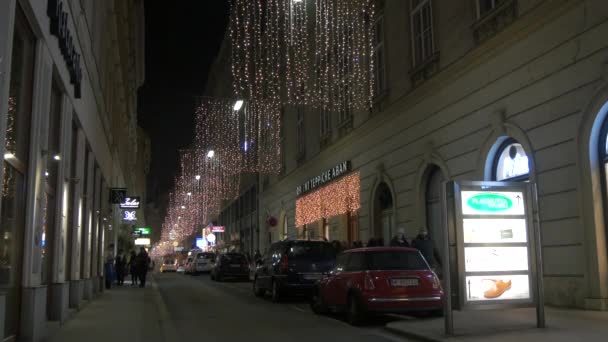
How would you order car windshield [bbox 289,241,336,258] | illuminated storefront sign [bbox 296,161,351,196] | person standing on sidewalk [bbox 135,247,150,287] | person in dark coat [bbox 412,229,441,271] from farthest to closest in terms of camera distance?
illuminated storefront sign [bbox 296,161,351,196], person standing on sidewalk [bbox 135,247,150,287], car windshield [bbox 289,241,336,258], person in dark coat [bbox 412,229,441,271]

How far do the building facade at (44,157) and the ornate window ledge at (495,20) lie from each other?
10.0 metres

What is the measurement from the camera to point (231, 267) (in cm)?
3102

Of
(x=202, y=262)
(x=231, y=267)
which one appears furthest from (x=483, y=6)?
(x=202, y=262)

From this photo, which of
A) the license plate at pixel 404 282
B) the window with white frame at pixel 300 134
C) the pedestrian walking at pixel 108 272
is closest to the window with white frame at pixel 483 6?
the license plate at pixel 404 282

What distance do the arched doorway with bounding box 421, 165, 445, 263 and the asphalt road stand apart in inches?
186

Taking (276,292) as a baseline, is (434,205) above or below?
above

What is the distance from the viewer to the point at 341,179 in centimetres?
2738

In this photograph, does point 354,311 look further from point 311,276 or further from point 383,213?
point 383,213

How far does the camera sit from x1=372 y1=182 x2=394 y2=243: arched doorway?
74.7 ft

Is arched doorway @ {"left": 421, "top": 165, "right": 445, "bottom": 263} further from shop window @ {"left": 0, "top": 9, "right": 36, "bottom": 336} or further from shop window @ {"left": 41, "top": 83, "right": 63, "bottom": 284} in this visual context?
shop window @ {"left": 0, "top": 9, "right": 36, "bottom": 336}

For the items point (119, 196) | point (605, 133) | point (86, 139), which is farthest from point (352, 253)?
point (119, 196)

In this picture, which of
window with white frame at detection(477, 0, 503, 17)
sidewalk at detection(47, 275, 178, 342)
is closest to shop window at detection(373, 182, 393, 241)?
window with white frame at detection(477, 0, 503, 17)

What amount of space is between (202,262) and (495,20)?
30.9 metres

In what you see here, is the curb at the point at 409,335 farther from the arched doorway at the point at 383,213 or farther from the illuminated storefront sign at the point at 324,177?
the illuminated storefront sign at the point at 324,177
